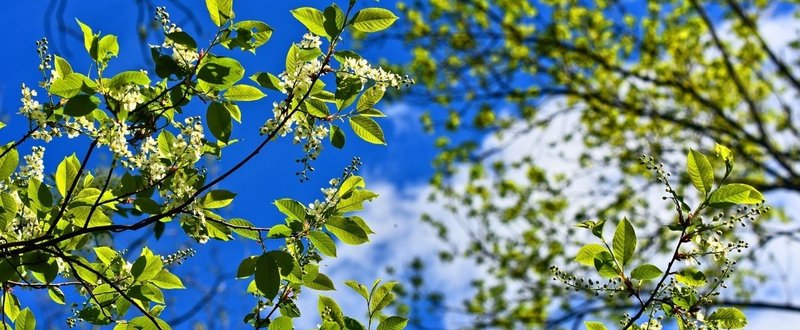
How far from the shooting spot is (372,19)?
192cm

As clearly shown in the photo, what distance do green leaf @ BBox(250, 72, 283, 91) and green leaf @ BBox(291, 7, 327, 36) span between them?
163 mm

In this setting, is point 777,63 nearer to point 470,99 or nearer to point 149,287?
point 470,99

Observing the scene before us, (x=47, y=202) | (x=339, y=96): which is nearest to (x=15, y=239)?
(x=47, y=202)

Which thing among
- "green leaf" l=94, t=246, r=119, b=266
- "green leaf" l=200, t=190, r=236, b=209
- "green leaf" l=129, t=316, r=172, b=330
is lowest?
"green leaf" l=129, t=316, r=172, b=330

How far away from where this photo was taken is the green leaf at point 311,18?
1842 millimetres

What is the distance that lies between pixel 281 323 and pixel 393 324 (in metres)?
0.32

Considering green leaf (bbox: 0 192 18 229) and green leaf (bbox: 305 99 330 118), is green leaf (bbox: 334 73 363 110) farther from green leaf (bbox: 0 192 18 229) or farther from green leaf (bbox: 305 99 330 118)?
green leaf (bbox: 0 192 18 229)

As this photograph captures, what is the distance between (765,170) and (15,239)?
344 inches

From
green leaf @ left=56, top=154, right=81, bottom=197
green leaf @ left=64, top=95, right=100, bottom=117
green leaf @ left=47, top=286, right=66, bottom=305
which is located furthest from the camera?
green leaf @ left=47, top=286, right=66, bottom=305

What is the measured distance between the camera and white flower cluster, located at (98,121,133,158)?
1850mm

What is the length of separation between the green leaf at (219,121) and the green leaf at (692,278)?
125 centimetres

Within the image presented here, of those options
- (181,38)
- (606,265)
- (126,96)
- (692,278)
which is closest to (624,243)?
(606,265)

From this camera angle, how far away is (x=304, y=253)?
2064 mm

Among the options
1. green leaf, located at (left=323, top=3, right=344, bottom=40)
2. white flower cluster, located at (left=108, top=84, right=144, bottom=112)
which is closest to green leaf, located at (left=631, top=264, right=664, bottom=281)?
green leaf, located at (left=323, top=3, right=344, bottom=40)
